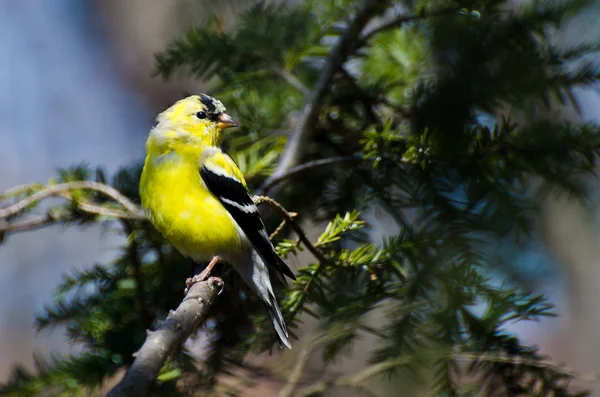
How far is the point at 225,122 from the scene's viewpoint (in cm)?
265

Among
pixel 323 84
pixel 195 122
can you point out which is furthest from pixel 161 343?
pixel 195 122

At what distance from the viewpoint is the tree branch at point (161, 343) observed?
1.00 metres

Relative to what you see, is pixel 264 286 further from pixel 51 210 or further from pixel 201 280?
pixel 51 210

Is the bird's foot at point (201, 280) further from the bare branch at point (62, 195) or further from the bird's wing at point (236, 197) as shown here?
the bare branch at point (62, 195)

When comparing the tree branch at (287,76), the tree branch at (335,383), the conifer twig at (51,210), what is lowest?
the tree branch at (335,383)

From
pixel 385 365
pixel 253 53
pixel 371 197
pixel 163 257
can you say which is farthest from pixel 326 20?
pixel 385 365

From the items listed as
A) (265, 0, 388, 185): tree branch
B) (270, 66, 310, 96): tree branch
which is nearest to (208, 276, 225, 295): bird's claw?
(265, 0, 388, 185): tree branch

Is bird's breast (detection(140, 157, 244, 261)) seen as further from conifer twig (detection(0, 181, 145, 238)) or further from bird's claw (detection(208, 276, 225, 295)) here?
bird's claw (detection(208, 276, 225, 295))

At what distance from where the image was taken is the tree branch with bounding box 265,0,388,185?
7.95 ft

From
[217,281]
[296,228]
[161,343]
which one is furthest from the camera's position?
[217,281]

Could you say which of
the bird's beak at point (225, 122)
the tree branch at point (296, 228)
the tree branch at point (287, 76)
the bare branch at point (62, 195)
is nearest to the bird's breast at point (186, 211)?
the bare branch at point (62, 195)

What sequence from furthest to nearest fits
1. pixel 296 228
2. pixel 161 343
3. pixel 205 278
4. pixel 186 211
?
pixel 186 211 → pixel 205 278 → pixel 296 228 → pixel 161 343

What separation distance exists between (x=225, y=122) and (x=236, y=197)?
44 centimetres

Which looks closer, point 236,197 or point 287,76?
point 236,197
